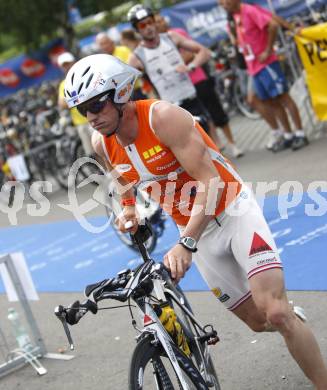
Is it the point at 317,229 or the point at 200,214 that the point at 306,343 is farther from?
the point at 317,229

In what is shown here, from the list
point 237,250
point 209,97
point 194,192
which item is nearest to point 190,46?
point 209,97

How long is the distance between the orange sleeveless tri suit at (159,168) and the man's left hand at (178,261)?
0.60m

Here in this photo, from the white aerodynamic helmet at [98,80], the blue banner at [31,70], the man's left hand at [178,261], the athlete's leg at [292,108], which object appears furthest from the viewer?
the blue banner at [31,70]

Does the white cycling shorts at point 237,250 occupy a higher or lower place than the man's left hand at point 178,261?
lower

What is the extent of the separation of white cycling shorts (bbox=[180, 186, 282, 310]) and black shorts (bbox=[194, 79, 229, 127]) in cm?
806

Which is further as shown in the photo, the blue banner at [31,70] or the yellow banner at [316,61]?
the blue banner at [31,70]

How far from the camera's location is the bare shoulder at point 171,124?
4164 mm

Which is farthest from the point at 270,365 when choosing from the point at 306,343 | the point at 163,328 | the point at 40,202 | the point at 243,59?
the point at 40,202

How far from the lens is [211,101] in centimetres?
1266

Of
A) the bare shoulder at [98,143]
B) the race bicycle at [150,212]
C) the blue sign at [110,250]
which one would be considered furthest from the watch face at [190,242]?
the race bicycle at [150,212]

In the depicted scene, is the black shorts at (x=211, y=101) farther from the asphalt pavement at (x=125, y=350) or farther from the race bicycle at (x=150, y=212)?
the asphalt pavement at (x=125, y=350)

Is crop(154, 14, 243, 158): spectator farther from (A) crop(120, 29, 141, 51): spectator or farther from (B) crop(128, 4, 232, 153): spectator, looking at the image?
(B) crop(128, 4, 232, 153): spectator

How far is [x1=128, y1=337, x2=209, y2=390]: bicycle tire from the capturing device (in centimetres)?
365

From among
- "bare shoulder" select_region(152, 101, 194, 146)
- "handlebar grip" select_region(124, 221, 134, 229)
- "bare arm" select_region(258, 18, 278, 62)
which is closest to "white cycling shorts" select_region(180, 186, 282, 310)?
"handlebar grip" select_region(124, 221, 134, 229)
